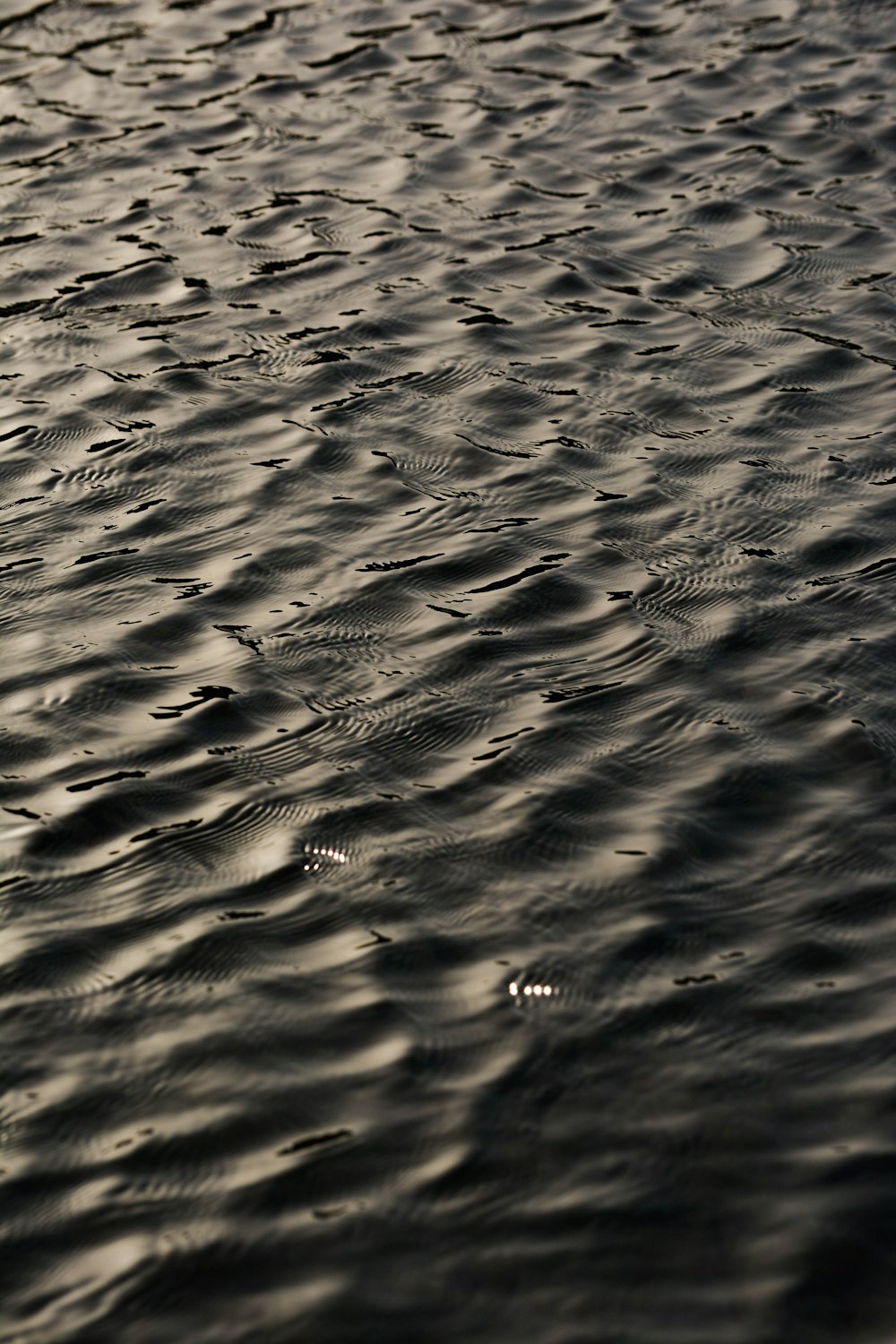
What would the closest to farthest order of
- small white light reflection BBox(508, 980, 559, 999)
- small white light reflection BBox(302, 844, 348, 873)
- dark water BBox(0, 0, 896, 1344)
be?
dark water BBox(0, 0, 896, 1344), small white light reflection BBox(508, 980, 559, 999), small white light reflection BBox(302, 844, 348, 873)

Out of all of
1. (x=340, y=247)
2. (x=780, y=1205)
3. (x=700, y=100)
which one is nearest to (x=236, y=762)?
(x=780, y=1205)

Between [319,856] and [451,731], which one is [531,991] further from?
[451,731]

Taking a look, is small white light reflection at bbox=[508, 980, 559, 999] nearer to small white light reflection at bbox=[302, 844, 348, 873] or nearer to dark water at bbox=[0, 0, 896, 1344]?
dark water at bbox=[0, 0, 896, 1344]

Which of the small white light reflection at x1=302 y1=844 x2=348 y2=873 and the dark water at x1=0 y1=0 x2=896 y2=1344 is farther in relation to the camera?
the small white light reflection at x1=302 y1=844 x2=348 y2=873

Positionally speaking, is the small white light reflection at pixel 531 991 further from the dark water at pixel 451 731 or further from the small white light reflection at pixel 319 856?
the small white light reflection at pixel 319 856

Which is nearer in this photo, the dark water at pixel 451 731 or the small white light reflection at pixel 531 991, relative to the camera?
the dark water at pixel 451 731

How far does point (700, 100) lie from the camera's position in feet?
24.0

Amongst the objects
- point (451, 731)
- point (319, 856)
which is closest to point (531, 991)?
point (319, 856)

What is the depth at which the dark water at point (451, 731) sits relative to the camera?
263cm

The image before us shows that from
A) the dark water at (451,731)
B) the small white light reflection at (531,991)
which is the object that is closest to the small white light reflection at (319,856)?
the dark water at (451,731)

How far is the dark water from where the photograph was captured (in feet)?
8.63

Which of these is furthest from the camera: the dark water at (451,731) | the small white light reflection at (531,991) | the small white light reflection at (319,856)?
the small white light reflection at (319,856)

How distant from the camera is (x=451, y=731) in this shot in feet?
→ 12.3

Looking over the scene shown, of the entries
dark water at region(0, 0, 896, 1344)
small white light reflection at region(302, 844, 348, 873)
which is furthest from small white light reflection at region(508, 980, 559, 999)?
small white light reflection at region(302, 844, 348, 873)
